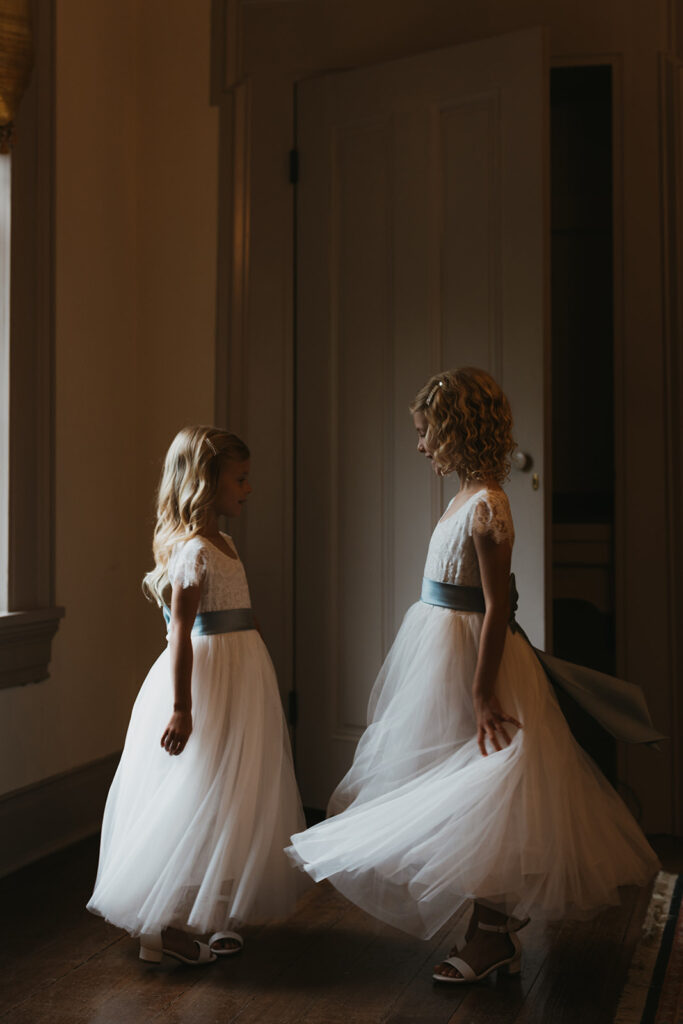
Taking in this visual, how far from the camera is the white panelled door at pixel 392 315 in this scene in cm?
315

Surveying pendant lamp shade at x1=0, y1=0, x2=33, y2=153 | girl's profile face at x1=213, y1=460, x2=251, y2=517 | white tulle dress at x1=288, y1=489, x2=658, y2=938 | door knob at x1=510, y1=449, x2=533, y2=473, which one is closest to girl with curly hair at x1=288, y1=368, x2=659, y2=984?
white tulle dress at x1=288, y1=489, x2=658, y2=938

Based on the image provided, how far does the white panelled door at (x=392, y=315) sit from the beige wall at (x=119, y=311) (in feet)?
1.31

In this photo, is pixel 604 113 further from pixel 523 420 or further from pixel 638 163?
pixel 523 420

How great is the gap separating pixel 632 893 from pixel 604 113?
3.06m

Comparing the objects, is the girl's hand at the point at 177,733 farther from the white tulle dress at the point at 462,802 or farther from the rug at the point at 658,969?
the rug at the point at 658,969

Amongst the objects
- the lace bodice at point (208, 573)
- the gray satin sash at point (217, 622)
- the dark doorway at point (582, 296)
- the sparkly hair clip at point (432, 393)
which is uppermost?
the dark doorway at point (582, 296)

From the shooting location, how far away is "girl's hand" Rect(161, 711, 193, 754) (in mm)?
2252

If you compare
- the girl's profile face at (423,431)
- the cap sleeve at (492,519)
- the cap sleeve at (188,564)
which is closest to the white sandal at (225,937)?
the cap sleeve at (188,564)

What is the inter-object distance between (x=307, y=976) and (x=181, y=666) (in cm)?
73

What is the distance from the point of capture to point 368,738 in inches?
92.6

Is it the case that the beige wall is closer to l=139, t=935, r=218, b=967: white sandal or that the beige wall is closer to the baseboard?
the baseboard

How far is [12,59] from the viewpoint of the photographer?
2.90 metres

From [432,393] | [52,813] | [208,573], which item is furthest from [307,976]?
[432,393]

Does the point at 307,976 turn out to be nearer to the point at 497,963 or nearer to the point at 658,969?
the point at 497,963
